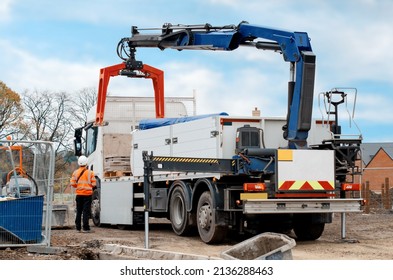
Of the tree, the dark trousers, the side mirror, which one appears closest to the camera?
the dark trousers

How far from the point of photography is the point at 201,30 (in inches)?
702

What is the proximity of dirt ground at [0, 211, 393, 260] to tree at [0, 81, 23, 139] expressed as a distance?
31710 mm

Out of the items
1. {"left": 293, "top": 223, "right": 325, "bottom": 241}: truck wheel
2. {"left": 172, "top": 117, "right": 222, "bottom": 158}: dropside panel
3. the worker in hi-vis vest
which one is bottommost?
{"left": 293, "top": 223, "right": 325, "bottom": 241}: truck wheel

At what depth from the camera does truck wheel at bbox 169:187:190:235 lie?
16562 millimetres

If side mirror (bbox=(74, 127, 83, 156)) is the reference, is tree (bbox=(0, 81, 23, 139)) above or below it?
above

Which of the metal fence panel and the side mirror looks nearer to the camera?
the metal fence panel

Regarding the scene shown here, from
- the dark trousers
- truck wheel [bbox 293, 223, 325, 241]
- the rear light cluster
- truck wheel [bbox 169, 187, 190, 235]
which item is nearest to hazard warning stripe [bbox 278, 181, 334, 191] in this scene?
the rear light cluster

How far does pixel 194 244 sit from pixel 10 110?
3891 cm

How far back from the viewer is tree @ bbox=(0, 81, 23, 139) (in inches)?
1977

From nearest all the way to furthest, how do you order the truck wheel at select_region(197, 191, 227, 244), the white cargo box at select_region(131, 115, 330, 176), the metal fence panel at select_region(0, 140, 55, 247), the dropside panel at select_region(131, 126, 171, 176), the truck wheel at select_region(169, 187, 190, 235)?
the metal fence panel at select_region(0, 140, 55, 247) → the white cargo box at select_region(131, 115, 330, 176) → the truck wheel at select_region(197, 191, 227, 244) → the truck wheel at select_region(169, 187, 190, 235) → the dropside panel at select_region(131, 126, 171, 176)

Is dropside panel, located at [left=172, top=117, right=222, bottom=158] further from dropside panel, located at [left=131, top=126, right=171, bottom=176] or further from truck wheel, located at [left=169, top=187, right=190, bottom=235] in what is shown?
truck wheel, located at [left=169, top=187, right=190, bottom=235]
